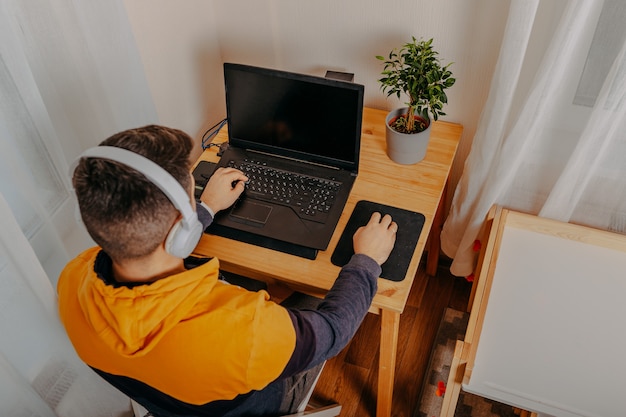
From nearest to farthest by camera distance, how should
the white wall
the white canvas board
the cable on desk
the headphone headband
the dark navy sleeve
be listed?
the headphone headband → the dark navy sleeve → the white canvas board → the white wall → the cable on desk

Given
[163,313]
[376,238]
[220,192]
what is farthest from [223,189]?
[163,313]

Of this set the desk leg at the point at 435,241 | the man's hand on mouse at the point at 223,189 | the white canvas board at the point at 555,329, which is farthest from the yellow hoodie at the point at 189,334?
the desk leg at the point at 435,241

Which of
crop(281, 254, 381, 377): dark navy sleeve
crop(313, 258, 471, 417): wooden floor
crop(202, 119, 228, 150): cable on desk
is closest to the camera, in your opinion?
crop(281, 254, 381, 377): dark navy sleeve

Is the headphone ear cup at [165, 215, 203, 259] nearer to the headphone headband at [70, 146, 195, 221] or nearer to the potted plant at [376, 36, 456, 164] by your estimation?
the headphone headband at [70, 146, 195, 221]

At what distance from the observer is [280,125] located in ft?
4.73

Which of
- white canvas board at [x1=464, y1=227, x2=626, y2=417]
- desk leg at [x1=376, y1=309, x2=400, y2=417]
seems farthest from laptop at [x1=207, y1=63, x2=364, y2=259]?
white canvas board at [x1=464, y1=227, x2=626, y2=417]

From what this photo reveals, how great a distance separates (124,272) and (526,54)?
1.06 meters

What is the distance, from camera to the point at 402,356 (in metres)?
1.85

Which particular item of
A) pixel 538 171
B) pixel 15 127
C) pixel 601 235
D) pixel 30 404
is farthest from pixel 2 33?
pixel 601 235

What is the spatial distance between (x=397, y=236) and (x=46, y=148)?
819 mm

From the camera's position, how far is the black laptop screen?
133cm

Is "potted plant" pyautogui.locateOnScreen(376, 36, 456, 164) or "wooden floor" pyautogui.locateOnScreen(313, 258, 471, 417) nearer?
"potted plant" pyautogui.locateOnScreen(376, 36, 456, 164)

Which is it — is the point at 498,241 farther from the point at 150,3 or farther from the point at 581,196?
the point at 150,3

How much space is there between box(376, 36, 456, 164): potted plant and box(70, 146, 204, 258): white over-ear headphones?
2.17 feet
